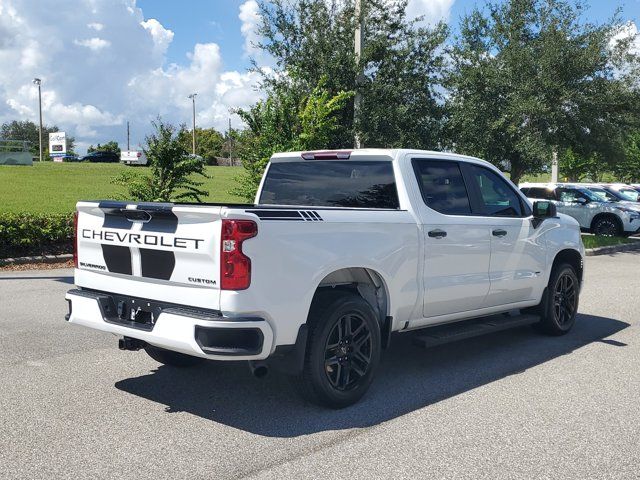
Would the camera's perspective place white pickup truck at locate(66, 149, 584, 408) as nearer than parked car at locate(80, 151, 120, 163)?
Yes

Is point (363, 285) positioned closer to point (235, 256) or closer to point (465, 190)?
point (235, 256)

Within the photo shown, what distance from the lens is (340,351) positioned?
4.97 metres

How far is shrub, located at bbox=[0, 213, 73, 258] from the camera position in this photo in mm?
12625

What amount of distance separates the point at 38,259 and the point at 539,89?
40.1 ft

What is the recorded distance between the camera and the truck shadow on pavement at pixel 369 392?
15.8 ft

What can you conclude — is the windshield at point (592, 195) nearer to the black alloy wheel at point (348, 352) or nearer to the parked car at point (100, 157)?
the black alloy wheel at point (348, 352)

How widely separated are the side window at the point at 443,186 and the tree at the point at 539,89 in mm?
11253

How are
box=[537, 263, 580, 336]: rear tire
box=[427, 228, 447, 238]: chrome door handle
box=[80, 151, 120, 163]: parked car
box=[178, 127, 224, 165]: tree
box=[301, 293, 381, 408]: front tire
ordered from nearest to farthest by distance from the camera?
box=[301, 293, 381, 408]: front tire, box=[427, 228, 447, 238]: chrome door handle, box=[537, 263, 580, 336]: rear tire, box=[80, 151, 120, 163]: parked car, box=[178, 127, 224, 165]: tree

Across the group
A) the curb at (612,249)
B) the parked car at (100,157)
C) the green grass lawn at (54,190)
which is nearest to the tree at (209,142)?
the parked car at (100,157)

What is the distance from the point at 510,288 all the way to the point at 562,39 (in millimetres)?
12120

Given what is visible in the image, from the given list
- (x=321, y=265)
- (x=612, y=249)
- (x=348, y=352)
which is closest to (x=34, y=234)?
(x=348, y=352)

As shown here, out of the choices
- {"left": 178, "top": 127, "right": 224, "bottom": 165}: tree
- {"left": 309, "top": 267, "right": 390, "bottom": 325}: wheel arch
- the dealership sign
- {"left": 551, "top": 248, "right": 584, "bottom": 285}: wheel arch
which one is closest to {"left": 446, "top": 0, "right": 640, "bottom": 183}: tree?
{"left": 551, "top": 248, "right": 584, "bottom": 285}: wheel arch

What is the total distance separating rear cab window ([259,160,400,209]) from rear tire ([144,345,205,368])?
158 centimetres

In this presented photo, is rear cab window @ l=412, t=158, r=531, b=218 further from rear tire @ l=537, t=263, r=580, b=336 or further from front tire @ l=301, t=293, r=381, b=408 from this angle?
front tire @ l=301, t=293, r=381, b=408
